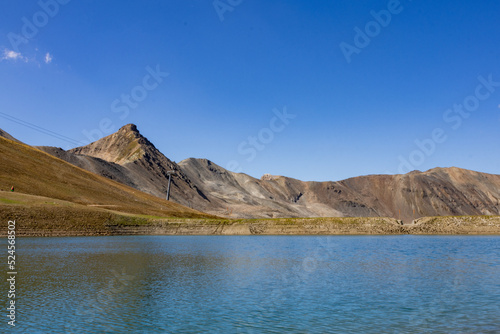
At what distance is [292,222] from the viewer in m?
95.2

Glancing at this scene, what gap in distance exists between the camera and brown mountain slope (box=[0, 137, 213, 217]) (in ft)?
390

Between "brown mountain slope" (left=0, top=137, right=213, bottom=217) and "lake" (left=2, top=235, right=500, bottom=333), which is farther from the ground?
"brown mountain slope" (left=0, top=137, right=213, bottom=217)

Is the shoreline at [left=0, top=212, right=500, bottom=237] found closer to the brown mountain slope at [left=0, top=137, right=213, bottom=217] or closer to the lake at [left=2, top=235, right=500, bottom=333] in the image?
the brown mountain slope at [left=0, top=137, right=213, bottom=217]

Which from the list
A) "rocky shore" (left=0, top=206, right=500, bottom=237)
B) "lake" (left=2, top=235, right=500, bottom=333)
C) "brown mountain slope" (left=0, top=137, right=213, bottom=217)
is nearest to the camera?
"lake" (left=2, top=235, right=500, bottom=333)

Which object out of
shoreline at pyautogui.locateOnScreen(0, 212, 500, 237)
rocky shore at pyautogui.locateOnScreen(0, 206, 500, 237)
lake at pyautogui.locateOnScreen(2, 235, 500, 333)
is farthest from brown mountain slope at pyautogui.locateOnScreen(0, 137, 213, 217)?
lake at pyautogui.locateOnScreen(2, 235, 500, 333)

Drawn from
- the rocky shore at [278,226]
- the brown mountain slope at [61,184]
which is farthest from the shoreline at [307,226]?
the brown mountain slope at [61,184]

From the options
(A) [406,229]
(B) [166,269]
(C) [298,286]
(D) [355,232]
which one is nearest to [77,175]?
(D) [355,232]

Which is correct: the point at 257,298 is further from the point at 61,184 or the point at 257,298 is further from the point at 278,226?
the point at 61,184

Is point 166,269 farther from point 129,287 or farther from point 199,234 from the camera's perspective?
point 199,234

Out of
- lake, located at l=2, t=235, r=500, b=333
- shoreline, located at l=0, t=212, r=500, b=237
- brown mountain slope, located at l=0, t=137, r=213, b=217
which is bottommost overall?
lake, located at l=2, t=235, r=500, b=333

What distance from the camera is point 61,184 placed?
13412 cm

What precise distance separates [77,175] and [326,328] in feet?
523

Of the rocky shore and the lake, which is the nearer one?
the lake

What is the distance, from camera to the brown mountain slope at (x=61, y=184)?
119 meters
